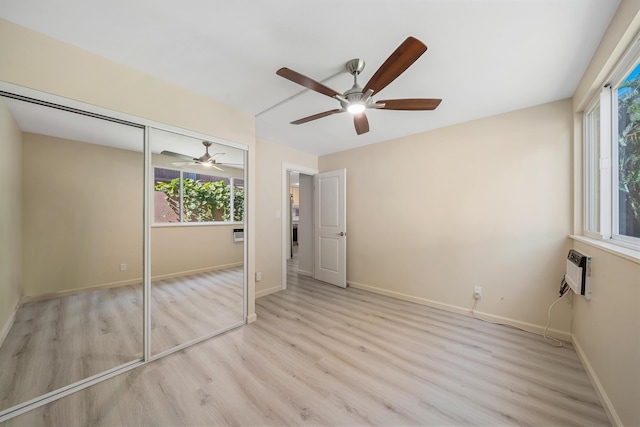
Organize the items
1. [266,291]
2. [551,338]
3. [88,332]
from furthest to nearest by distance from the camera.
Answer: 1. [266,291]
2. [551,338]
3. [88,332]

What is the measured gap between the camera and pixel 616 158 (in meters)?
1.70

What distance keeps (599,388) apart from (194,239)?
3501 millimetres

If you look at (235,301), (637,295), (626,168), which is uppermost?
(626,168)

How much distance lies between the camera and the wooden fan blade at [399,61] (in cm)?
121

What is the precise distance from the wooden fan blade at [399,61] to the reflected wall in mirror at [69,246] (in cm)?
199

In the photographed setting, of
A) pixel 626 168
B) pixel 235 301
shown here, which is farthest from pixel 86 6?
pixel 626 168

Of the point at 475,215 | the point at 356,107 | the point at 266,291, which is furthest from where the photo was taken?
the point at 266,291

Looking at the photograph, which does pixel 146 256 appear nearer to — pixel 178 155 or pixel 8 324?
pixel 178 155

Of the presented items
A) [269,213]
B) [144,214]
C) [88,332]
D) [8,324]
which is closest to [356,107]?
[144,214]

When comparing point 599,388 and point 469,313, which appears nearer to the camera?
point 599,388

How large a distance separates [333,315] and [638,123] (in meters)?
2.98

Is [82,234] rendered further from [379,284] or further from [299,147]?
[379,284]

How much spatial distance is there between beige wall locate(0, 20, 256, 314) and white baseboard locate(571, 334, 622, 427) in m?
3.57

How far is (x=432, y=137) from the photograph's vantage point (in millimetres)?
3117
